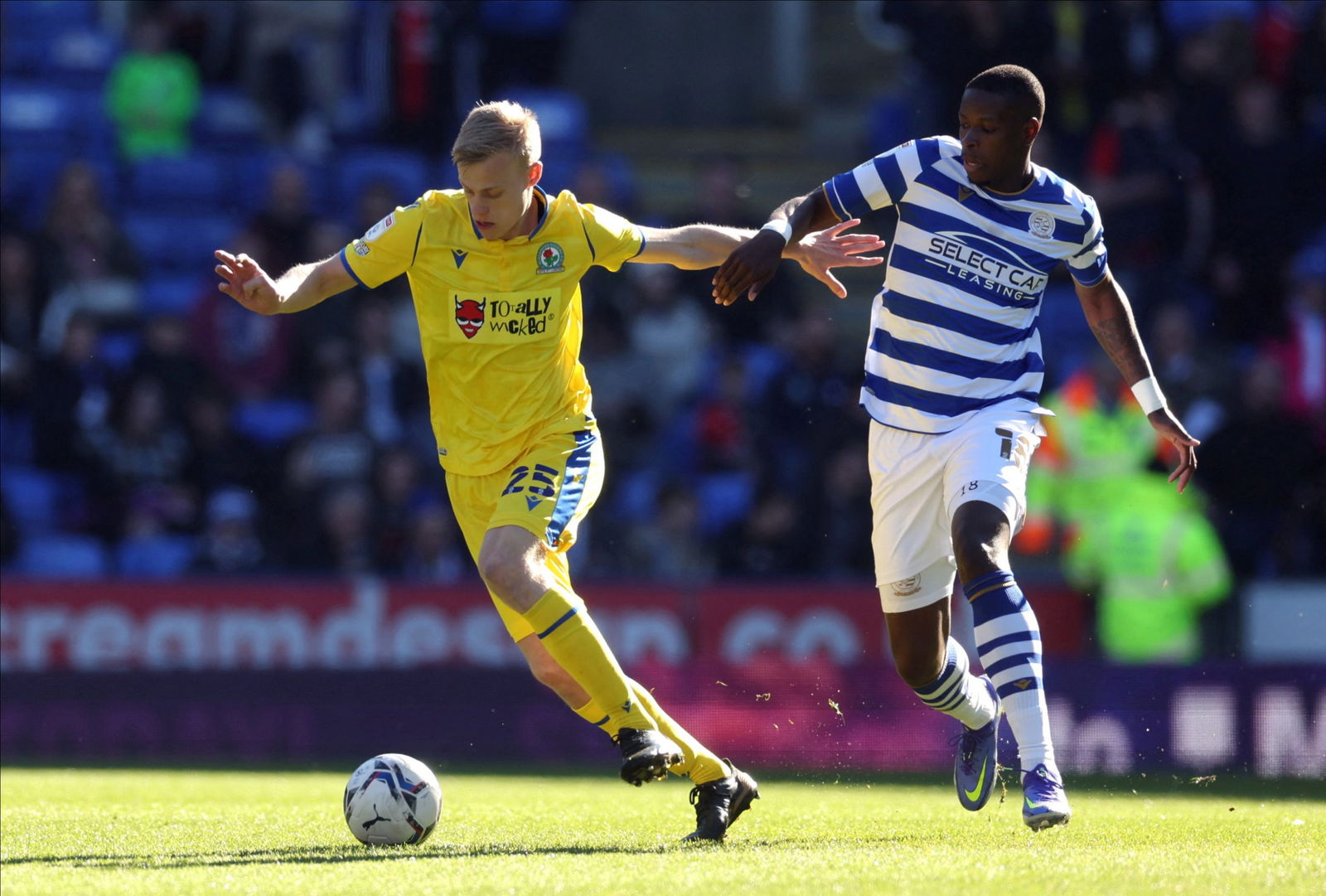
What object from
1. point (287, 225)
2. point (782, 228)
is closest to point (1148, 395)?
point (782, 228)

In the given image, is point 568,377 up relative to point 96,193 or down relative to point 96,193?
down

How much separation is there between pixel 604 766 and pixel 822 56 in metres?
8.19

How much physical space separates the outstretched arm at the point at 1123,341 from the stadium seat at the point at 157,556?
22.5 feet

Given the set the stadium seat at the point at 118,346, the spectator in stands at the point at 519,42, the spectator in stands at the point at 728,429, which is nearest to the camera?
the spectator in stands at the point at 728,429

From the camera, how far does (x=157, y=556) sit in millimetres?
11672

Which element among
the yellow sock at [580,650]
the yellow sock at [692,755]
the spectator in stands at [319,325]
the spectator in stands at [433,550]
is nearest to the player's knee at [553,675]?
the yellow sock at [692,755]

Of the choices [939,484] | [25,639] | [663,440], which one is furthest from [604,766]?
[939,484]

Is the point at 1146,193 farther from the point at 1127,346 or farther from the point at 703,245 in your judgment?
the point at 703,245

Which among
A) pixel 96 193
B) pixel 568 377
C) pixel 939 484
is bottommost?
pixel 939 484

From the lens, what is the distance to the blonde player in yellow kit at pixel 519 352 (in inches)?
226

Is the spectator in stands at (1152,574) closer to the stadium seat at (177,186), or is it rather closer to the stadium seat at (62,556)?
the stadium seat at (62,556)

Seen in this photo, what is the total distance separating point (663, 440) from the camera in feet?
40.6

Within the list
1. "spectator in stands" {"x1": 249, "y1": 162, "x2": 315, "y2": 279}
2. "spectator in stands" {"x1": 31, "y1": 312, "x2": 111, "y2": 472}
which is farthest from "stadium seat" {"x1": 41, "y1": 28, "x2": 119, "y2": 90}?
"spectator in stands" {"x1": 31, "y1": 312, "x2": 111, "y2": 472}

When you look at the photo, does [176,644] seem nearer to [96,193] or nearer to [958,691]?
[96,193]
